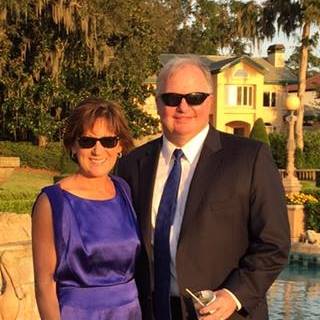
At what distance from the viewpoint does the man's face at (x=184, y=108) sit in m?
2.98

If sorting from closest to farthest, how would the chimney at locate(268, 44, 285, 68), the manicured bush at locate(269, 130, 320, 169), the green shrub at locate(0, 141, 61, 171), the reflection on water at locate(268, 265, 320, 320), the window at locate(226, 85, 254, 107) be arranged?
the reflection on water at locate(268, 265, 320, 320) < the green shrub at locate(0, 141, 61, 171) < the manicured bush at locate(269, 130, 320, 169) < the window at locate(226, 85, 254, 107) < the chimney at locate(268, 44, 285, 68)

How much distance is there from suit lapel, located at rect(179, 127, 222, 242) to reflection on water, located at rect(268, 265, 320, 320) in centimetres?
702

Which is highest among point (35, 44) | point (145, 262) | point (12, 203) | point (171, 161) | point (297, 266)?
point (35, 44)

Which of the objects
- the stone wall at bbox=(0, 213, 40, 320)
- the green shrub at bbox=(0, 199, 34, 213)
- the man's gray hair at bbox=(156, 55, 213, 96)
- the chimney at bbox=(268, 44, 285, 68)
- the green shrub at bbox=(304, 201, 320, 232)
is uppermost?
the chimney at bbox=(268, 44, 285, 68)

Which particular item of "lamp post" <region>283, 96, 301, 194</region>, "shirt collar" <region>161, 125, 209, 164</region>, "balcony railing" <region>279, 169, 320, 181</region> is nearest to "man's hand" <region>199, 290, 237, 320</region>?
"shirt collar" <region>161, 125, 209, 164</region>

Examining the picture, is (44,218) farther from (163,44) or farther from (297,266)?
(163,44)

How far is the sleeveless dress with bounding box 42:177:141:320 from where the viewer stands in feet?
9.86

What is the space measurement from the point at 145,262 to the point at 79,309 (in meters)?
0.33

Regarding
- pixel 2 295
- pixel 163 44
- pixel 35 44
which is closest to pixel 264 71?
pixel 163 44

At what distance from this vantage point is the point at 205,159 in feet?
9.75

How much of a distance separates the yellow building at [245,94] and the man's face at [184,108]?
138 ft

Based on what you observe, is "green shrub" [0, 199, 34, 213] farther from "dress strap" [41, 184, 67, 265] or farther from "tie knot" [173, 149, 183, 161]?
"tie knot" [173, 149, 183, 161]

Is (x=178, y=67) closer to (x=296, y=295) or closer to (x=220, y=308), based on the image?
(x=220, y=308)

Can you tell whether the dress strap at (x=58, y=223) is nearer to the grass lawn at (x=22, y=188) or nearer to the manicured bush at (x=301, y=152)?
the grass lawn at (x=22, y=188)
